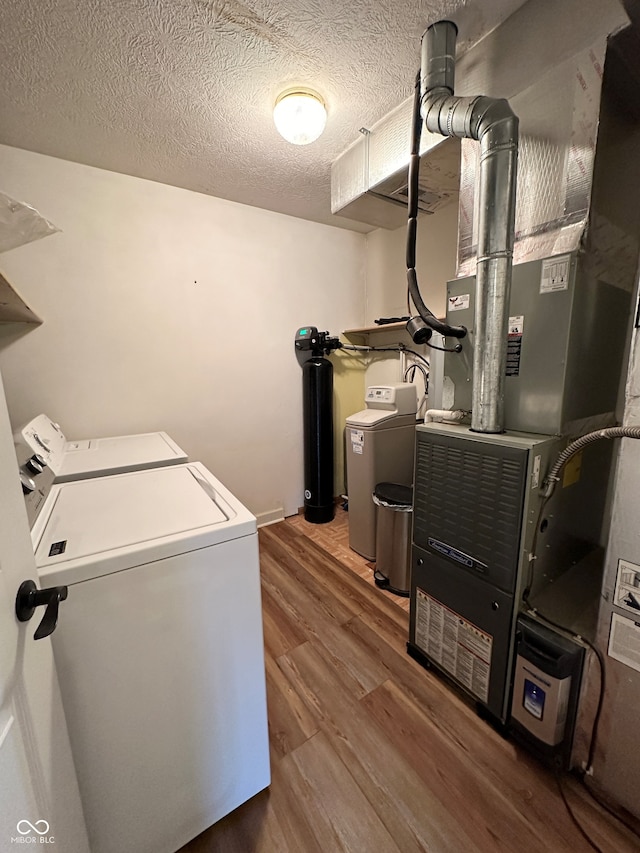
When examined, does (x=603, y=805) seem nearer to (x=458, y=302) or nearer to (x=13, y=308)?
(x=458, y=302)

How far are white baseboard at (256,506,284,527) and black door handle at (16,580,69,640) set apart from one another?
2.33 metres

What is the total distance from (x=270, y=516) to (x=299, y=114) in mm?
2636

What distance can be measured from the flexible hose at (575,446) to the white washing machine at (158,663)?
0.97m

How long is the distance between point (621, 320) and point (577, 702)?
137 centimetres

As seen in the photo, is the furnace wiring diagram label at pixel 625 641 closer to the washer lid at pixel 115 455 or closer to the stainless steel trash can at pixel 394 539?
the stainless steel trash can at pixel 394 539

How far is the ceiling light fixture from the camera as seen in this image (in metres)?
1.49

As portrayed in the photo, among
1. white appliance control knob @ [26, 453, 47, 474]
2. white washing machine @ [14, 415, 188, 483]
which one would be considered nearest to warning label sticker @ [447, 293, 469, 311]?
white washing machine @ [14, 415, 188, 483]

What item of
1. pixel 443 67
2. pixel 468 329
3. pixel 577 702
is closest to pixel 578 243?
pixel 468 329

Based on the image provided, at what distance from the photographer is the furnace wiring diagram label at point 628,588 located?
36.4 inches

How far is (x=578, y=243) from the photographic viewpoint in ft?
3.52

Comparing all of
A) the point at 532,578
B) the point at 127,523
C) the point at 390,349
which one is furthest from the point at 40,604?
the point at 390,349

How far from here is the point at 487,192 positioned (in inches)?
45.2

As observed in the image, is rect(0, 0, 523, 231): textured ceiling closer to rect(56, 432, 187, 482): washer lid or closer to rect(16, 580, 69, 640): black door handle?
rect(56, 432, 187, 482): washer lid

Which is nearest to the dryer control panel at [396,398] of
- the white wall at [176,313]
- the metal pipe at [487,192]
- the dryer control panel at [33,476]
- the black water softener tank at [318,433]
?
the black water softener tank at [318,433]
